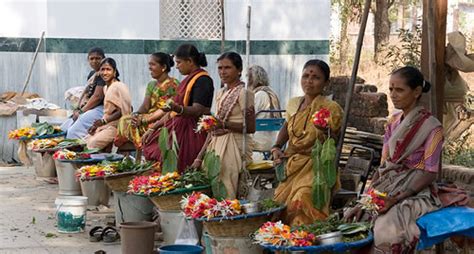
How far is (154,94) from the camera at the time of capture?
9219 mm

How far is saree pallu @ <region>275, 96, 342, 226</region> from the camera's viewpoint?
661cm

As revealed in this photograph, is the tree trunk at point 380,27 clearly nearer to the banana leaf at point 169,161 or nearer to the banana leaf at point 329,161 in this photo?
the banana leaf at point 169,161

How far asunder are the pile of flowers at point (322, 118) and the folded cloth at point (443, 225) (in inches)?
50.0

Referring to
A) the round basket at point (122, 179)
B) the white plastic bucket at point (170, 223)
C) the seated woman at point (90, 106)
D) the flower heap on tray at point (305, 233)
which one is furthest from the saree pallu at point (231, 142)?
the seated woman at point (90, 106)

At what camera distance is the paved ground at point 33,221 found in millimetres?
8234

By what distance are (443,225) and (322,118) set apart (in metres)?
1.44

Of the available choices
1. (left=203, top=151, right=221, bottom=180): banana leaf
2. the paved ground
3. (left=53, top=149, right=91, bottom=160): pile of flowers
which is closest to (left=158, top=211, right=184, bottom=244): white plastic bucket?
(left=203, top=151, right=221, bottom=180): banana leaf

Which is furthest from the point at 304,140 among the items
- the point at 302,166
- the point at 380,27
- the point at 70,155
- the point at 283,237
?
the point at 380,27

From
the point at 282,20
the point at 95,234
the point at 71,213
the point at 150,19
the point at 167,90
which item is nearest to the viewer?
the point at 95,234

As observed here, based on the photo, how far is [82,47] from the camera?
45.2 feet

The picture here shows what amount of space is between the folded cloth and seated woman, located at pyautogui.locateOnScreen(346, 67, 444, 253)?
2.0 inches

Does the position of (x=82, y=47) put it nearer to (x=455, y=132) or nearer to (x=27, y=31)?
(x=27, y=31)

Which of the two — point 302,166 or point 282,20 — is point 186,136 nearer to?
point 302,166

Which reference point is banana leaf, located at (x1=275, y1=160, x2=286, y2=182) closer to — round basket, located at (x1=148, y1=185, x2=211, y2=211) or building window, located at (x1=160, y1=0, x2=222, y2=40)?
round basket, located at (x1=148, y1=185, x2=211, y2=211)
